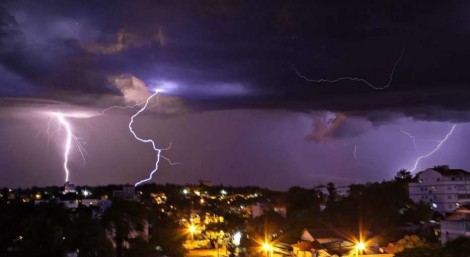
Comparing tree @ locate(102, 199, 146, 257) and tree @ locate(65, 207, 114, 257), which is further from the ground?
tree @ locate(102, 199, 146, 257)

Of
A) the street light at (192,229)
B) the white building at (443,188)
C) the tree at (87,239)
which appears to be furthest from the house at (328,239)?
the white building at (443,188)

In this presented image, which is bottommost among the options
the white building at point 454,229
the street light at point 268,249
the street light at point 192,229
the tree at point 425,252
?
the tree at point 425,252

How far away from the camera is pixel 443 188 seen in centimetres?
2912

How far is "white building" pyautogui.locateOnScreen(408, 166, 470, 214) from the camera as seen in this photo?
93.9 feet

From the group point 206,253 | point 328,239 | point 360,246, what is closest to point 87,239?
point 206,253

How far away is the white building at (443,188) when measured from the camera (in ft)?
93.9

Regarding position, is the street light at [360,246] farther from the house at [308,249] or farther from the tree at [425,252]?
the tree at [425,252]

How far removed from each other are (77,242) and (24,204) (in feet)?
25.7

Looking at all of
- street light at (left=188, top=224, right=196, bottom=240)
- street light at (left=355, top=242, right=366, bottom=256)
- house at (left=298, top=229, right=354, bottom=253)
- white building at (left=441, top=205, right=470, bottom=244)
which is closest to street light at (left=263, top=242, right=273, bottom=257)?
house at (left=298, top=229, right=354, bottom=253)

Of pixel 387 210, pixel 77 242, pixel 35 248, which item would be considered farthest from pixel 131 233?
pixel 387 210

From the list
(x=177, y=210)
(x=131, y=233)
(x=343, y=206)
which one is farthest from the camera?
(x=177, y=210)

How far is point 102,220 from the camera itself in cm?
1998

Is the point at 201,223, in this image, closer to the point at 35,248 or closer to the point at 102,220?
the point at 102,220

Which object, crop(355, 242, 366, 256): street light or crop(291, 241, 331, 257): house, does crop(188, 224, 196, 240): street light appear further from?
crop(355, 242, 366, 256): street light
